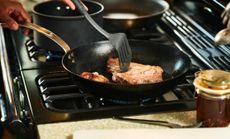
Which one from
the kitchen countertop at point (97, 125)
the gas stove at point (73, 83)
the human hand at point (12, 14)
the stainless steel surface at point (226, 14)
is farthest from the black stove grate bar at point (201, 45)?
the human hand at point (12, 14)

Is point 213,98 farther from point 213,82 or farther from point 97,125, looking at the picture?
point 97,125

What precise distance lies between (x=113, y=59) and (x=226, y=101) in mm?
430

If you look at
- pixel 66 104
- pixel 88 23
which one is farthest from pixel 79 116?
pixel 88 23

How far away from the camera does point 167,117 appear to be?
1.00 meters

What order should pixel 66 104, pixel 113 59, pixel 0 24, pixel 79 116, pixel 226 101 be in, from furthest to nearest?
pixel 0 24, pixel 113 59, pixel 66 104, pixel 79 116, pixel 226 101

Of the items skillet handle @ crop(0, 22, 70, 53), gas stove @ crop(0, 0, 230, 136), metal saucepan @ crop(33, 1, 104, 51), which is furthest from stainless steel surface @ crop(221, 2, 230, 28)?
skillet handle @ crop(0, 22, 70, 53)

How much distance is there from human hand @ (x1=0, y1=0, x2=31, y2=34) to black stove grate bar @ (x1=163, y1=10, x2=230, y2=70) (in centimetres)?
54

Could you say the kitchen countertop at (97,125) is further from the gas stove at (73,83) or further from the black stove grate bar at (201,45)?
the black stove grate bar at (201,45)

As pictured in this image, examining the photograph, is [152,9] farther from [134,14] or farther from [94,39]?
[94,39]

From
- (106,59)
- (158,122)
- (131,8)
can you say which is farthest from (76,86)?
(131,8)

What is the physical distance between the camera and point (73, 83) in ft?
3.90

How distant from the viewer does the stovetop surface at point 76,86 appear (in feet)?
3.34

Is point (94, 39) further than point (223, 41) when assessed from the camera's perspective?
Yes

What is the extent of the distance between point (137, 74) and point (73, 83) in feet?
0.60
